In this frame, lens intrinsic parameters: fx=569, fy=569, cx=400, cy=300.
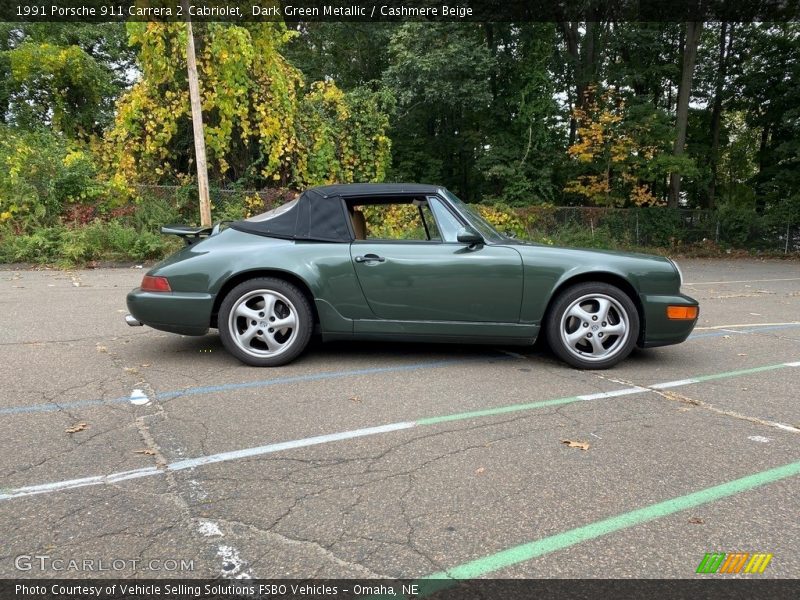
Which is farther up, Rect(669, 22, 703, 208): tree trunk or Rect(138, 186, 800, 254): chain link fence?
Rect(669, 22, 703, 208): tree trunk

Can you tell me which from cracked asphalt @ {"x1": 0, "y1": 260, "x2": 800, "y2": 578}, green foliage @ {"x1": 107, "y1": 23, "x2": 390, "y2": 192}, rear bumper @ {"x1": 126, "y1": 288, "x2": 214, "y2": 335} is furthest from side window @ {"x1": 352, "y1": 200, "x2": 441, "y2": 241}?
green foliage @ {"x1": 107, "y1": 23, "x2": 390, "y2": 192}

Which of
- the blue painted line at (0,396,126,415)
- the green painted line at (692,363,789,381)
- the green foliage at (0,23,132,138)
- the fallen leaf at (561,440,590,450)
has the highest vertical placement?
→ the green foliage at (0,23,132,138)

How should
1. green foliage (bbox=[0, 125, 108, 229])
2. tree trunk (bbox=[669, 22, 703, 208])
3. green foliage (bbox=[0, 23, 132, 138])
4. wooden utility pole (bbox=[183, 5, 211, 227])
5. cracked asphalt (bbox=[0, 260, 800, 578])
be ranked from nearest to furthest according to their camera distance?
cracked asphalt (bbox=[0, 260, 800, 578]) < green foliage (bbox=[0, 125, 108, 229]) < wooden utility pole (bbox=[183, 5, 211, 227]) < green foliage (bbox=[0, 23, 132, 138]) < tree trunk (bbox=[669, 22, 703, 208])

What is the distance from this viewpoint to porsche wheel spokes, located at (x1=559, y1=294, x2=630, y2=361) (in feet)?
14.9

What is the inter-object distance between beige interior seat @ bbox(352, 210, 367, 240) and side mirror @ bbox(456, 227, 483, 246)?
86cm

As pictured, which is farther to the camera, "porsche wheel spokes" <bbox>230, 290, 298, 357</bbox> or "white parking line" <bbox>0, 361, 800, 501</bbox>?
"porsche wheel spokes" <bbox>230, 290, 298, 357</bbox>

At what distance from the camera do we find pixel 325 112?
18.3m

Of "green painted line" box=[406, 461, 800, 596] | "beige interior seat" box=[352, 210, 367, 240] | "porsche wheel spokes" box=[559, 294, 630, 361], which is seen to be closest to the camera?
"green painted line" box=[406, 461, 800, 596]

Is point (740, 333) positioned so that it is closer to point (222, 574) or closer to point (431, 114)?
point (222, 574)

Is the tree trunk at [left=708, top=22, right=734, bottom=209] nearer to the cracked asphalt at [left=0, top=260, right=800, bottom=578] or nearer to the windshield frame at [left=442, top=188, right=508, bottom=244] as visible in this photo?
the cracked asphalt at [left=0, top=260, right=800, bottom=578]

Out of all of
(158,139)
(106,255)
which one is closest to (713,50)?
(158,139)

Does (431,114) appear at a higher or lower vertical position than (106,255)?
higher

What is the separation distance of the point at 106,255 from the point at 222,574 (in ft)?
40.7

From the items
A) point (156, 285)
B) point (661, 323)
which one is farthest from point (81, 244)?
point (661, 323)
